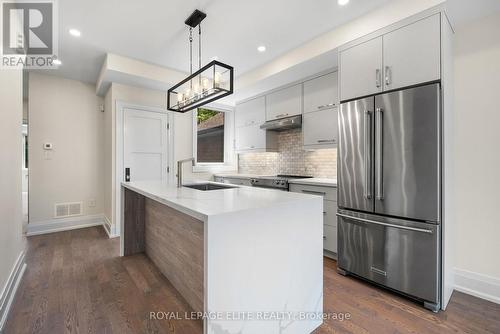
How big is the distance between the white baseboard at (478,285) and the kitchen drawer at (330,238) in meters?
1.13

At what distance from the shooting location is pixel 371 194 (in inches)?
88.0

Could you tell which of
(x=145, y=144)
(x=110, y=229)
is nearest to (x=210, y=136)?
(x=145, y=144)

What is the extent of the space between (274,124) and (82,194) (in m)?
3.75

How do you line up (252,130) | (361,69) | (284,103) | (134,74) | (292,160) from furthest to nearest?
(252,130)
(292,160)
(284,103)
(134,74)
(361,69)

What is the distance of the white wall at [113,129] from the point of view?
12.5 feet

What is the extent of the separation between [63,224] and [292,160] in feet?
13.8

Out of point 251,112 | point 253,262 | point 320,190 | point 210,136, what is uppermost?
point 251,112

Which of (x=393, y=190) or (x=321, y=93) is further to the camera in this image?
(x=321, y=93)

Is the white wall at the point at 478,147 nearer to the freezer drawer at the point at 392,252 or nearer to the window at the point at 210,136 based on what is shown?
the freezer drawer at the point at 392,252

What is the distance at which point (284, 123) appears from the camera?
3.83m

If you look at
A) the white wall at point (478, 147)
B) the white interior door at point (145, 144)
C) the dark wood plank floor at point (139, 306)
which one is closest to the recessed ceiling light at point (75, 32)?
the white interior door at point (145, 144)

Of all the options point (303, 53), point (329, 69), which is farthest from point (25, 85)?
point (329, 69)

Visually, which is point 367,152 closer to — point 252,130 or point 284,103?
point 284,103

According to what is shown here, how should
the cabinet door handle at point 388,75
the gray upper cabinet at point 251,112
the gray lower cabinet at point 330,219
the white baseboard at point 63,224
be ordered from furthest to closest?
the gray upper cabinet at point 251,112
the white baseboard at point 63,224
the gray lower cabinet at point 330,219
the cabinet door handle at point 388,75
